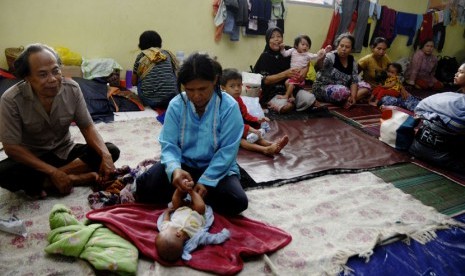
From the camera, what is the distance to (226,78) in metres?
2.65

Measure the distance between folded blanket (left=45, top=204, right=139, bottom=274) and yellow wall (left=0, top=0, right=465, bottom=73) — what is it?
296cm

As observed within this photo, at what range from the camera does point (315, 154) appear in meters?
2.76

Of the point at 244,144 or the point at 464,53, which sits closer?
the point at 244,144

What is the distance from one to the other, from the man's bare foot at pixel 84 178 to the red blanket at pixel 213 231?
412mm

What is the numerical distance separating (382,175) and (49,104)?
2324 millimetres

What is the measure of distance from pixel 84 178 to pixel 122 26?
2.71 meters

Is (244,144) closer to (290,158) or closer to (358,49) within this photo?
(290,158)

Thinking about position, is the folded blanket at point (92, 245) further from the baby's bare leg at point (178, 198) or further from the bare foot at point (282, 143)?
the bare foot at point (282, 143)

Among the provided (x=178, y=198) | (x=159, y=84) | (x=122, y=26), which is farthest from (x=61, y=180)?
(x=122, y=26)

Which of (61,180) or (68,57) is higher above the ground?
(68,57)

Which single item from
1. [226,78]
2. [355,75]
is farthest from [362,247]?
[355,75]

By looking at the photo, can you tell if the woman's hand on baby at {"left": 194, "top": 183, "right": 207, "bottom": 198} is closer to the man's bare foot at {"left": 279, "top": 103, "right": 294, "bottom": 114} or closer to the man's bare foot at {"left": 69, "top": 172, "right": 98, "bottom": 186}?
the man's bare foot at {"left": 69, "top": 172, "right": 98, "bottom": 186}

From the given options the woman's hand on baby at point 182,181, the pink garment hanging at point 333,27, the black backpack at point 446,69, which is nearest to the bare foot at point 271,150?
the woman's hand on baby at point 182,181

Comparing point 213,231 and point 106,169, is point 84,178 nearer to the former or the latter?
point 106,169
